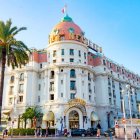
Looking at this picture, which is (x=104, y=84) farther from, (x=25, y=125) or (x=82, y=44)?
(x=25, y=125)

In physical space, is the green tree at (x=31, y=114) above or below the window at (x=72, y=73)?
below

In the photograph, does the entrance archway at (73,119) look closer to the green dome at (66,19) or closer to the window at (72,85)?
the window at (72,85)

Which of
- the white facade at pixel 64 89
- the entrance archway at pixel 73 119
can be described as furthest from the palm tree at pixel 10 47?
the entrance archway at pixel 73 119

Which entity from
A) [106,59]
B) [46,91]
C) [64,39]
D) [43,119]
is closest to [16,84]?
[46,91]

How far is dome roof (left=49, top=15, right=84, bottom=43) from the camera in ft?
204

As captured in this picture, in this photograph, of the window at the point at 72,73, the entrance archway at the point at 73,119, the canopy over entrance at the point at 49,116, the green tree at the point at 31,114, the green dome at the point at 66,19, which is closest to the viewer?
the green tree at the point at 31,114

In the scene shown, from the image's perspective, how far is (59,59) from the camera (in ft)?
198

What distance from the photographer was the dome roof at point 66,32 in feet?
204

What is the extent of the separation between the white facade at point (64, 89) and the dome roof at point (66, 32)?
67.6 inches

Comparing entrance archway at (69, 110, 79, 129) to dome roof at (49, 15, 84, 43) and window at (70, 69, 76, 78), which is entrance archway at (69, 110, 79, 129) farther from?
dome roof at (49, 15, 84, 43)

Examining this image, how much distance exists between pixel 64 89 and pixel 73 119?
795 cm

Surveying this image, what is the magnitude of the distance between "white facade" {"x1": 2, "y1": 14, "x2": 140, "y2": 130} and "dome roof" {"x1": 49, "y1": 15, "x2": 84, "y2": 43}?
1.72m

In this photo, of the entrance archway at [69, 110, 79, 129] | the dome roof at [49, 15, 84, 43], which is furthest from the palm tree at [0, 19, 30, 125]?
the dome roof at [49, 15, 84, 43]

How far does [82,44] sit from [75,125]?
22.6 metres
